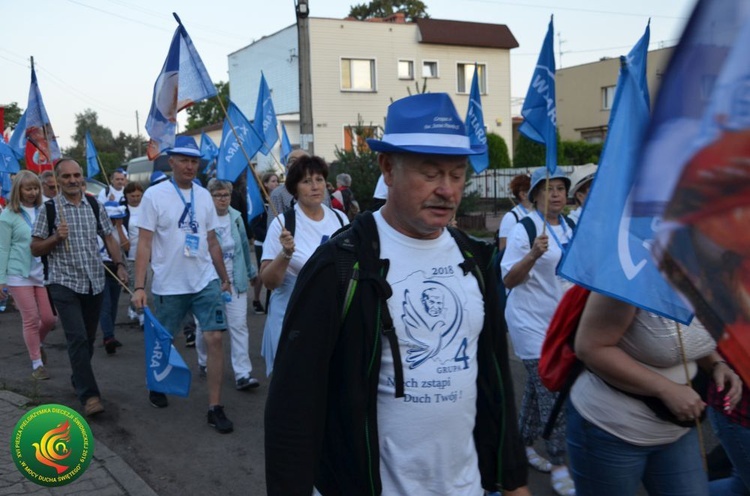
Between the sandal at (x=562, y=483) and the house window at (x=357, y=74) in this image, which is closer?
the sandal at (x=562, y=483)

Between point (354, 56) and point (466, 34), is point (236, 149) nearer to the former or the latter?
point (354, 56)

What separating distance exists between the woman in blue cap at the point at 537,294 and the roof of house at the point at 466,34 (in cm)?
3401

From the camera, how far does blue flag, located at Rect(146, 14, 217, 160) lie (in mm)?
5742

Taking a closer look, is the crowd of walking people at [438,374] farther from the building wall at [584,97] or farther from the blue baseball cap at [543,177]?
the building wall at [584,97]

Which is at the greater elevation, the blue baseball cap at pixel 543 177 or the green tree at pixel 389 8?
the green tree at pixel 389 8

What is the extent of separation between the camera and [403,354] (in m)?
2.27

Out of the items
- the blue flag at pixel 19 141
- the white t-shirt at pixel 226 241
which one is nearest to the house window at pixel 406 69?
the blue flag at pixel 19 141

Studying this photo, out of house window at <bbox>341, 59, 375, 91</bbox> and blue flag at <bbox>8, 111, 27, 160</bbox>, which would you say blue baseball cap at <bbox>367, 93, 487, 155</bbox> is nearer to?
blue flag at <bbox>8, 111, 27, 160</bbox>

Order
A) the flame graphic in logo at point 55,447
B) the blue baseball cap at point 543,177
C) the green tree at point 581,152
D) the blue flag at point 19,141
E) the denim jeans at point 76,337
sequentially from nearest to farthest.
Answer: the flame graphic in logo at point 55,447 → the blue baseball cap at point 543,177 → the denim jeans at point 76,337 → the blue flag at point 19,141 → the green tree at point 581,152

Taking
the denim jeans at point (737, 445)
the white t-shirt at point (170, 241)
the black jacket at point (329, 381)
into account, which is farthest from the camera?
the white t-shirt at point (170, 241)

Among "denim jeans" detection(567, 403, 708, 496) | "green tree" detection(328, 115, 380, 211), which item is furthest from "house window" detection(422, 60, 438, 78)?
"denim jeans" detection(567, 403, 708, 496)

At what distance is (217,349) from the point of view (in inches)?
228

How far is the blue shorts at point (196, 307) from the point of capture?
19.4 feet

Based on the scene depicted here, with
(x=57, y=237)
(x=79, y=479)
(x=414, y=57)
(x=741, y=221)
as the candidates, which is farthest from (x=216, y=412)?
(x=414, y=57)
